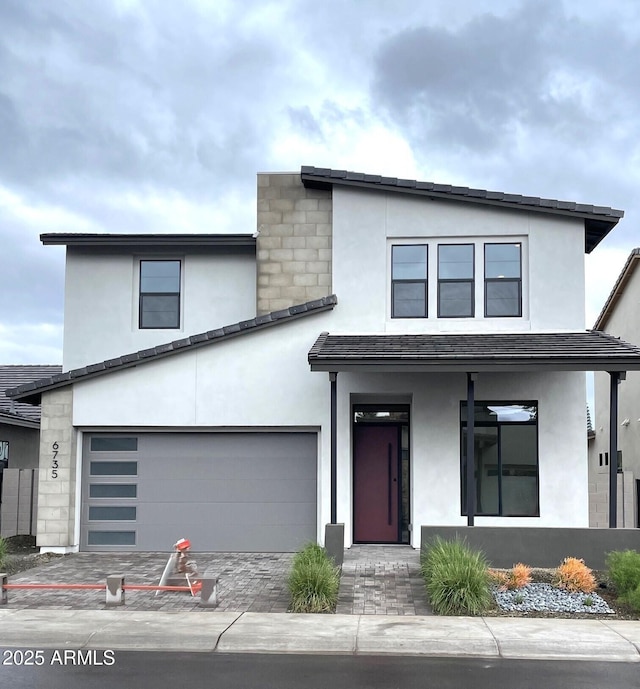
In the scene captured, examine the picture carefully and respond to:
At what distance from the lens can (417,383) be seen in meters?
15.4

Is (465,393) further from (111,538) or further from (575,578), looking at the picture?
(111,538)

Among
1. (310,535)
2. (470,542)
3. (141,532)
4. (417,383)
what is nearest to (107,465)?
(141,532)

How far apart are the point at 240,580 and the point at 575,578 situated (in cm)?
→ 511

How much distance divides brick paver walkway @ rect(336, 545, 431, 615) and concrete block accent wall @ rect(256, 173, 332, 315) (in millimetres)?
5554

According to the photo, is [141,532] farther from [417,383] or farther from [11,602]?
[417,383]

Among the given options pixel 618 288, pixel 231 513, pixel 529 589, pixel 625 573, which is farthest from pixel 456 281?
pixel 618 288

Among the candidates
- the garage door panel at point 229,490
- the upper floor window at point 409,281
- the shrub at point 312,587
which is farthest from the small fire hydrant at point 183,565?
the upper floor window at point 409,281

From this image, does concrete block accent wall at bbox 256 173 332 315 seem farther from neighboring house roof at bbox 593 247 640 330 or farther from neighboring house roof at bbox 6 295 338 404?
neighboring house roof at bbox 593 247 640 330

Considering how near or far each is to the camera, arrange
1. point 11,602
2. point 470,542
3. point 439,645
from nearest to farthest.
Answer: point 439,645 → point 11,602 → point 470,542

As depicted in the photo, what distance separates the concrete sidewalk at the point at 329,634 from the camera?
8.81 m

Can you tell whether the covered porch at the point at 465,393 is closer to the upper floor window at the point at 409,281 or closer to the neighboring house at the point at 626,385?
the upper floor window at the point at 409,281

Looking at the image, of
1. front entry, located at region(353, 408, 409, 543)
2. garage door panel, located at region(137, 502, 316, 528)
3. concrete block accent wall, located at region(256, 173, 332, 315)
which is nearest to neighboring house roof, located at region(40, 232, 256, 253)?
concrete block accent wall, located at region(256, 173, 332, 315)

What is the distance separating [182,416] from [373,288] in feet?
15.3

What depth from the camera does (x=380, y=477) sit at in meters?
15.9
